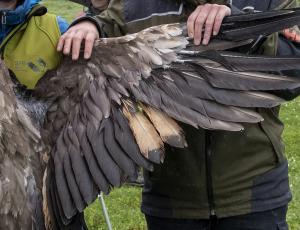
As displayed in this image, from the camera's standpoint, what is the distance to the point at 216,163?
3285mm

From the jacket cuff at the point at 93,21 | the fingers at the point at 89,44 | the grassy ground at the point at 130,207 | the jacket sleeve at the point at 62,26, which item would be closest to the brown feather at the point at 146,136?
the fingers at the point at 89,44

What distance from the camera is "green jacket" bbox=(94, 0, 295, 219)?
129 inches

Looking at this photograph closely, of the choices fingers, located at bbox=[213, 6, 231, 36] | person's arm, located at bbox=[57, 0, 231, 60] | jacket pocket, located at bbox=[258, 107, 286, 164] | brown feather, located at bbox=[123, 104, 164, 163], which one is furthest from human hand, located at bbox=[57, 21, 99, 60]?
jacket pocket, located at bbox=[258, 107, 286, 164]

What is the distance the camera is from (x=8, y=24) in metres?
3.38

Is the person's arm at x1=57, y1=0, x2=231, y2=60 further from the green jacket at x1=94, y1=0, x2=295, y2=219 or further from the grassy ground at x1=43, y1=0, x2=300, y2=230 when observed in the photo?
the grassy ground at x1=43, y1=0, x2=300, y2=230

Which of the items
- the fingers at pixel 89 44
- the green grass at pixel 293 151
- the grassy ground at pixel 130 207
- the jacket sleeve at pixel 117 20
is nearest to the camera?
the fingers at pixel 89 44

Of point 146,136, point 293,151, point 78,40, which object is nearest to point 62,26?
point 78,40

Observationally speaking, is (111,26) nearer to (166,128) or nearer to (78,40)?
(78,40)

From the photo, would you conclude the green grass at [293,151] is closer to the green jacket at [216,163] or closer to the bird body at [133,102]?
the green jacket at [216,163]

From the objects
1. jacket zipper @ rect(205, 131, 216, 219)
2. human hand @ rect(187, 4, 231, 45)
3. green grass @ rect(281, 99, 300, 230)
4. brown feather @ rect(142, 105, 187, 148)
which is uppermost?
human hand @ rect(187, 4, 231, 45)

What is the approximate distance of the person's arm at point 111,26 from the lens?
300 centimetres

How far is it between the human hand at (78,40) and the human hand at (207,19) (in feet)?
1.66

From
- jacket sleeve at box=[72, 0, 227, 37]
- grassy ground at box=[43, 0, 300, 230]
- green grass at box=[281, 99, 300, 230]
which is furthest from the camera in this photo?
green grass at box=[281, 99, 300, 230]

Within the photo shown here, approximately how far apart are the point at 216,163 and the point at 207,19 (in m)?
0.76
